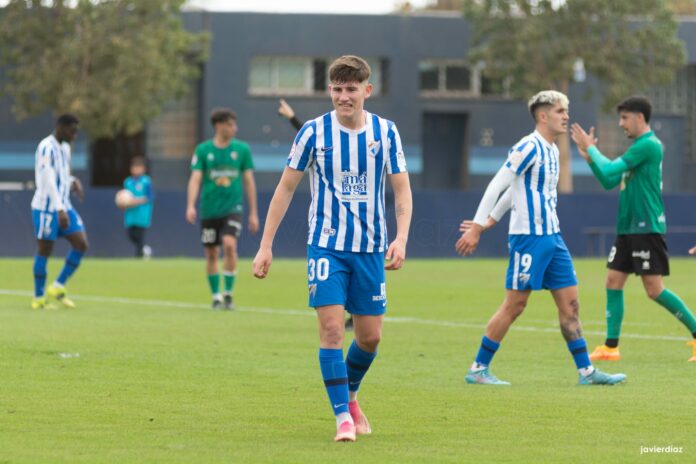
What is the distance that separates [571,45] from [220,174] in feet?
113

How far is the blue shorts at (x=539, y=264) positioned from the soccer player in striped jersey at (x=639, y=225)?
58.6 inches

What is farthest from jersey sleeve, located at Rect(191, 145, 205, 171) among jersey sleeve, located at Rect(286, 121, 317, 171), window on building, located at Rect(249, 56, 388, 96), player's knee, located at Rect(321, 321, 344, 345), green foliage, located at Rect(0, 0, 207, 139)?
window on building, located at Rect(249, 56, 388, 96)

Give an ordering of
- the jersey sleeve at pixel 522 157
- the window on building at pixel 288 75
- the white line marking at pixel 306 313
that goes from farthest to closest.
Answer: the window on building at pixel 288 75, the white line marking at pixel 306 313, the jersey sleeve at pixel 522 157

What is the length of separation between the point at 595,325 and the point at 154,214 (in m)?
19.7

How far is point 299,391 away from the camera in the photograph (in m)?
9.96

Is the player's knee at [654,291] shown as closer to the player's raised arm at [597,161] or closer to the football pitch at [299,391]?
the football pitch at [299,391]

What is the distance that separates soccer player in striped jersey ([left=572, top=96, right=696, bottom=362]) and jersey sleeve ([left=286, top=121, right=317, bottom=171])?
4334 millimetres

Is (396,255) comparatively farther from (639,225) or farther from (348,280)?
(639,225)

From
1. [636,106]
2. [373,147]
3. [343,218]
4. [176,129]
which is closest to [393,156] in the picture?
[373,147]

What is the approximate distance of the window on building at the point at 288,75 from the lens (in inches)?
2045

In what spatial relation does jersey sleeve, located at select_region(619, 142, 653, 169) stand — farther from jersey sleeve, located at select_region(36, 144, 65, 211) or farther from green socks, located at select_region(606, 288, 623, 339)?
jersey sleeve, located at select_region(36, 144, 65, 211)

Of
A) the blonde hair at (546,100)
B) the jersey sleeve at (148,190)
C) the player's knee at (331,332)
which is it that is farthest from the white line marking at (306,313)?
the jersey sleeve at (148,190)

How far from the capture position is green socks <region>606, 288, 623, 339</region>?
495 inches

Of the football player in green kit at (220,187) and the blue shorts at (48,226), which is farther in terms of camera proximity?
the football player in green kit at (220,187)
